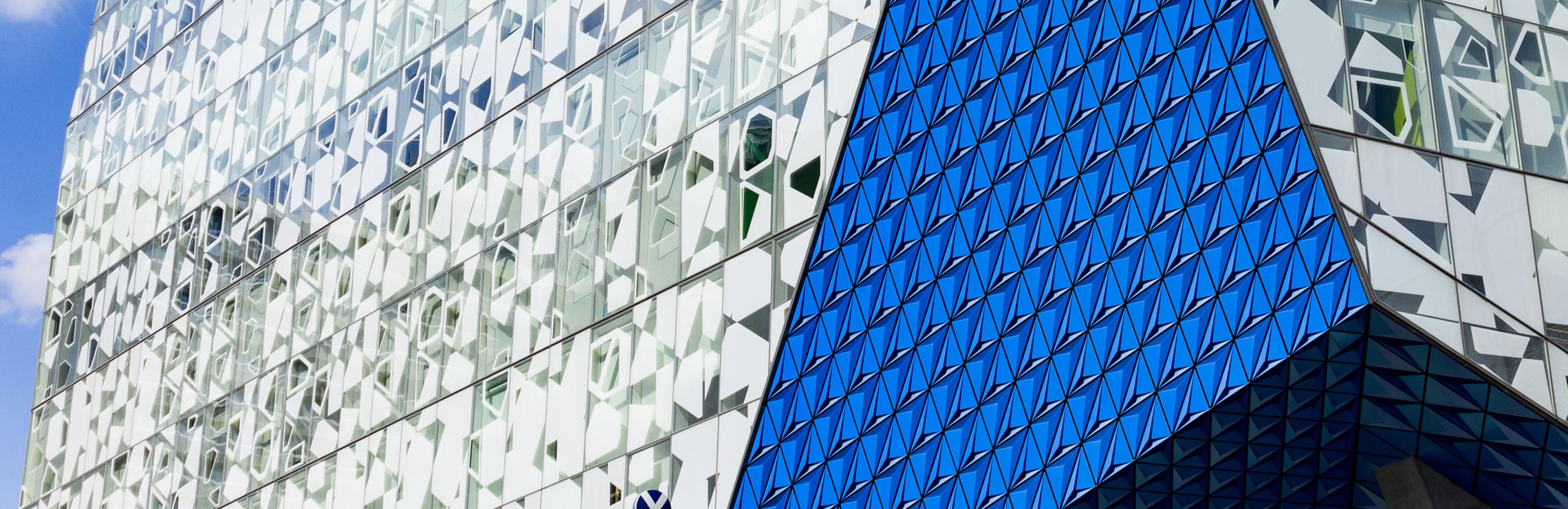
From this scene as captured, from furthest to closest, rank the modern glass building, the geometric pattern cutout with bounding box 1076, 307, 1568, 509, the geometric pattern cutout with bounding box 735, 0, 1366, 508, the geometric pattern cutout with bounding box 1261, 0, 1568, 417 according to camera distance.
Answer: the geometric pattern cutout with bounding box 735, 0, 1366, 508 < the modern glass building < the geometric pattern cutout with bounding box 1076, 307, 1568, 509 < the geometric pattern cutout with bounding box 1261, 0, 1568, 417

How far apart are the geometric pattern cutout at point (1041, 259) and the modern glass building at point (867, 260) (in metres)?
0.06

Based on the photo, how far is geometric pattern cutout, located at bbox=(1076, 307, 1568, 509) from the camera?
22.5 m

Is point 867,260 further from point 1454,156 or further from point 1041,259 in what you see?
point 1454,156

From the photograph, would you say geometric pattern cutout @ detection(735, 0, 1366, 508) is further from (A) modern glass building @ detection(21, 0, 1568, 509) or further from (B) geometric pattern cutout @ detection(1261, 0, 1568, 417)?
(B) geometric pattern cutout @ detection(1261, 0, 1568, 417)

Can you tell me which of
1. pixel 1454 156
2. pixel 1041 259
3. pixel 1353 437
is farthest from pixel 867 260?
pixel 1454 156

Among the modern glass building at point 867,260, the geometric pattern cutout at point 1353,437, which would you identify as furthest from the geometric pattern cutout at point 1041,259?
the geometric pattern cutout at point 1353,437

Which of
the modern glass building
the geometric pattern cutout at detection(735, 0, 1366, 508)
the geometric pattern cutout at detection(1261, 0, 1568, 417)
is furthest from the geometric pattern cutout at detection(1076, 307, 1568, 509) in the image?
the geometric pattern cutout at detection(1261, 0, 1568, 417)

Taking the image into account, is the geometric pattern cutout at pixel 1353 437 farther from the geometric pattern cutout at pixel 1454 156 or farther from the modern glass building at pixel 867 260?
the geometric pattern cutout at pixel 1454 156

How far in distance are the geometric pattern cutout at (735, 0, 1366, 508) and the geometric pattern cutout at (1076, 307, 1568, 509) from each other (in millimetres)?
450

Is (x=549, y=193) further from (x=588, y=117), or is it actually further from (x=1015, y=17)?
(x=1015, y=17)

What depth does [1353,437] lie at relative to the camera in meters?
24.4

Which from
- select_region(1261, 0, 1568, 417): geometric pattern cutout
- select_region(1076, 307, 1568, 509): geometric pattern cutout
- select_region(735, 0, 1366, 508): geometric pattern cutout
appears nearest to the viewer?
select_region(1261, 0, 1568, 417): geometric pattern cutout

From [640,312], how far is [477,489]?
5.96 metres

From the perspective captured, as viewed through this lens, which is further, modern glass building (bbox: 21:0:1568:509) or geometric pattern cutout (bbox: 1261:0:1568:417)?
modern glass building (bbox: 21:0:1568:509)
